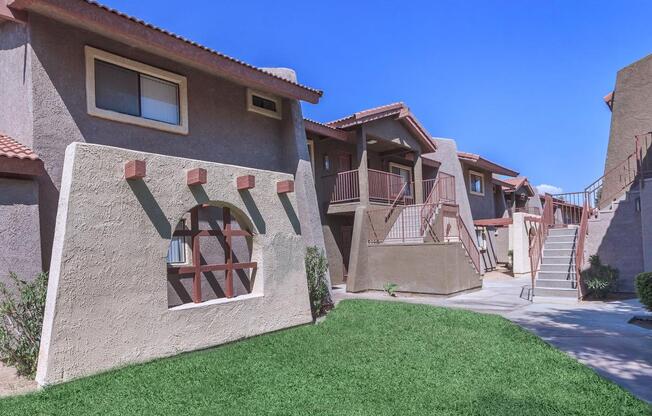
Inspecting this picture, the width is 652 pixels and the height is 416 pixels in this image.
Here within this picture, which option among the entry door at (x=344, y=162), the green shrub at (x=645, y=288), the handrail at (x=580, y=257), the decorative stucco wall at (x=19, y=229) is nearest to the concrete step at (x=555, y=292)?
the handrail at (x=580, y=257)

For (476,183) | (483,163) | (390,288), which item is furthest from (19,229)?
(476,183)

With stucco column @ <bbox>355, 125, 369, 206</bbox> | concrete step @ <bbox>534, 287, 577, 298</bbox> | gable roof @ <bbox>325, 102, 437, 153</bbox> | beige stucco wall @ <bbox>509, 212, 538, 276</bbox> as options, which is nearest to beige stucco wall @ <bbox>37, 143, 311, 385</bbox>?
stucco column @ <bbox>355, 125, 369, 206</bbox>

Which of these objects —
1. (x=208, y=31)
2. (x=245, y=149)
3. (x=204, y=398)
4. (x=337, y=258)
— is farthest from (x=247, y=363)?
(x=208, y=31)

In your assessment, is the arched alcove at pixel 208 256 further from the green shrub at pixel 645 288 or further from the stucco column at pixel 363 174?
the green shrub at pixel 645 288

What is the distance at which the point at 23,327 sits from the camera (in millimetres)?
6344

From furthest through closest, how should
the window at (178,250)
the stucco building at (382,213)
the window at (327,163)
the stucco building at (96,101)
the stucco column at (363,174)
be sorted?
the window at (327,163)
the stucco column at (363,174)
the stucco building at (382,213)
the window at (178,250)
the stucco building at (96,101)

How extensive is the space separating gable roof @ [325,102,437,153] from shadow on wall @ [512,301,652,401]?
8.64 m

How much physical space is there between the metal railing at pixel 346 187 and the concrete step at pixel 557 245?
6783 mm

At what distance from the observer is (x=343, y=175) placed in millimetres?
16844

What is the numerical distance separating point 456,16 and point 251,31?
7.17 metres

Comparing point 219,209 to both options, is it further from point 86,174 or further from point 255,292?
point 86,174

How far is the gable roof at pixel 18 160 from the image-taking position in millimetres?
6875

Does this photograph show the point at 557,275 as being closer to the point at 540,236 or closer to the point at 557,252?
the point at 557,252

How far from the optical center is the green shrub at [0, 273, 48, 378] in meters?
6.26
